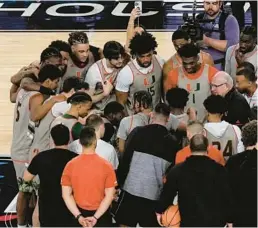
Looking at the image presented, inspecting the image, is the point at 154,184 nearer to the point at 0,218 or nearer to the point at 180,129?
the point at 180,129

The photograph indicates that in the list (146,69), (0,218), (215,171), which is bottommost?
(0,218)

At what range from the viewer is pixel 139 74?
21.5 feet

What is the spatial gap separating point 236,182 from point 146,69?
5.53ft

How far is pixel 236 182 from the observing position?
5207 millimetres

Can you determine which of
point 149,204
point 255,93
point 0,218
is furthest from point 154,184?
point 0,218

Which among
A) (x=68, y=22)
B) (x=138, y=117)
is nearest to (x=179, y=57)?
(x=138, y=117)

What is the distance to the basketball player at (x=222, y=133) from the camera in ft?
18.5

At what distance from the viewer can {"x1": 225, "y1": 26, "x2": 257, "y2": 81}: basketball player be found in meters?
6.77

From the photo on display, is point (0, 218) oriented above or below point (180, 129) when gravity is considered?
below

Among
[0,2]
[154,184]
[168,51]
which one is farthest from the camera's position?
[0,2]

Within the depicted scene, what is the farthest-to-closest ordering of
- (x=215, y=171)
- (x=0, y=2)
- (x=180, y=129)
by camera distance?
(x=0, y=2) < (x=180, y=129) < (x=215, y=171)

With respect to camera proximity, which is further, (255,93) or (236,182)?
(255,93)

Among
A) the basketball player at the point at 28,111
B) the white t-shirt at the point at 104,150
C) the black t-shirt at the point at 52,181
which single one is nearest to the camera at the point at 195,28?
the basketball player at the point at 28,111

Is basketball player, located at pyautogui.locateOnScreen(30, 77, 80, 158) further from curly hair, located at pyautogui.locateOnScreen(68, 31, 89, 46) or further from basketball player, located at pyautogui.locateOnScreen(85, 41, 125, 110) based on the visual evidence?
curly hair, located at pyautogui.locateOnScreen(68, 31, 89, 46)
